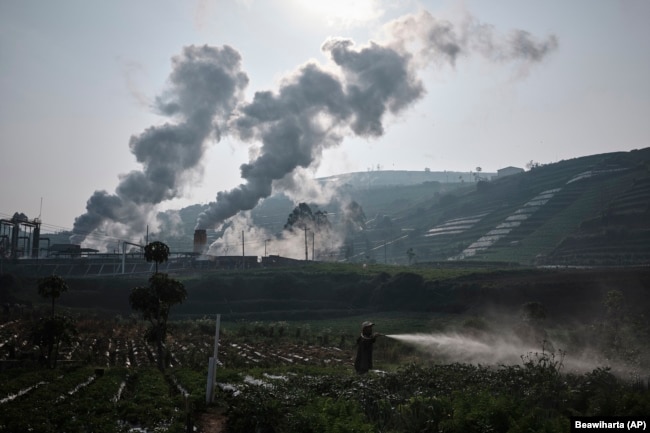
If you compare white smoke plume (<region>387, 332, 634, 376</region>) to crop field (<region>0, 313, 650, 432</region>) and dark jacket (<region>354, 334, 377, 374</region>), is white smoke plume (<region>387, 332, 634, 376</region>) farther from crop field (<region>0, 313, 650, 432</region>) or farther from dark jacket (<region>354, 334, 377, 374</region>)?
dark jacket (<region>354, 334, 377, 374</region>)

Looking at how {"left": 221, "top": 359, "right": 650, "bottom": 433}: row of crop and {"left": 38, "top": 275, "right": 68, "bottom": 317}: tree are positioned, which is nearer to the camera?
{"left": 221, "top": 359, "right": 650, "bottom": 433}: row of crop

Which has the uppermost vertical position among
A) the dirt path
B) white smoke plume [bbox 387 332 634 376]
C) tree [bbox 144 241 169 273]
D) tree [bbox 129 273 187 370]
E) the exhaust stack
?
the exhaust stack

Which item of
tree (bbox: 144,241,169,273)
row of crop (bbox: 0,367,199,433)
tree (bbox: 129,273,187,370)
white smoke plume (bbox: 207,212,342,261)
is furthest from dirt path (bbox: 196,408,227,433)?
white smoke plume (bbox: 207,212,342,261)

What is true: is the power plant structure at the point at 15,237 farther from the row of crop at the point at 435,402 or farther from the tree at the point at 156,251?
the row of crop at the point at 435,402

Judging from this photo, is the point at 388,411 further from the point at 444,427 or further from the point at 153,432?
the point at 153,432

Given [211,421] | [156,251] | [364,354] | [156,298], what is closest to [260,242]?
[156,251]

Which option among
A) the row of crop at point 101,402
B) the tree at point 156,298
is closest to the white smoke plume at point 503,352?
the tree at point 156,298

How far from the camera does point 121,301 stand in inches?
3696

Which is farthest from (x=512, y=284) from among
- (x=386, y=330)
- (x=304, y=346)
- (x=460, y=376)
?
(x=460, y=376)

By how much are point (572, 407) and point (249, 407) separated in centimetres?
1018

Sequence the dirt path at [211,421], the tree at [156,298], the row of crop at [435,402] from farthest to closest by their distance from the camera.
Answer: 1. the tree at [156,298]
2. the dirt path at [211,421]
3. the row of crop at [435,402]

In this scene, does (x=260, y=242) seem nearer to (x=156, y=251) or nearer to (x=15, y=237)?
(x=15, y=237)

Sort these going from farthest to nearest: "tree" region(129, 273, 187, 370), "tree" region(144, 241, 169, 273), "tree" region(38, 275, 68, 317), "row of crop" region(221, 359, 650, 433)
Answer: "tree" region(144, 241, 169, 273), "tree" region(38, 275, 68, 317), "tree" region(129, 273, 187, 370), "row of crop" region(221, 359, 650, 433)

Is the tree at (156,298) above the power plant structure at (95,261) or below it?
below
